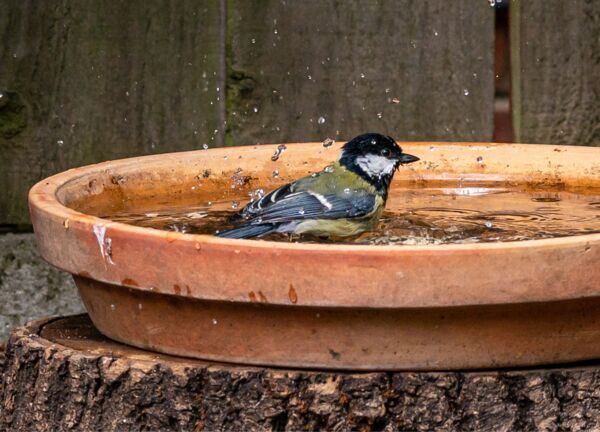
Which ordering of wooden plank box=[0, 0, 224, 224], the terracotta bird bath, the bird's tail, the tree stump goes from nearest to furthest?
the terracotta bird bath
the tree stump
the bird's tail
wooden plank box=[0, 0, 224, 224]

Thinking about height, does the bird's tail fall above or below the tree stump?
→ above

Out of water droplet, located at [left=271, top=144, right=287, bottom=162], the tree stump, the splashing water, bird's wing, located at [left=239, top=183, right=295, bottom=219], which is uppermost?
water droplet, located at [left=271, top=144, right=287, bottom=162]

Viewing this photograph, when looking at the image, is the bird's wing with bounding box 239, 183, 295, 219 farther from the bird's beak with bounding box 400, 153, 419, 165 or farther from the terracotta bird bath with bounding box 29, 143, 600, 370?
the terracotta bird bath with bounding box 29, 143, 600, 370

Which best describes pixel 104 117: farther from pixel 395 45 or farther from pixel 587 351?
pixel 587 351

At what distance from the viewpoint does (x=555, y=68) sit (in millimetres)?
4449

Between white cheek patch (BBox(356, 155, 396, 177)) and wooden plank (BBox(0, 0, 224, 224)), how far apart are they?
886 mm

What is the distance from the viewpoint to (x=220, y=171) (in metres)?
3.60

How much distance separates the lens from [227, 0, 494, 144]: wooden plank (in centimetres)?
433

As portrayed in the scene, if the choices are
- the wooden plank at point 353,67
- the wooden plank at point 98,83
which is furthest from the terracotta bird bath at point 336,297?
the wooden plank at point 353,67

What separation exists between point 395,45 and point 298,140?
500mm

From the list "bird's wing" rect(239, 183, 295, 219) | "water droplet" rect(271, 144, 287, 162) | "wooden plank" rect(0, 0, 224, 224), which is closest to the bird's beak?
"water droplet" rect(271, 144, 287, 162)

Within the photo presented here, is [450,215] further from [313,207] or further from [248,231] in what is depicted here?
[248,231]

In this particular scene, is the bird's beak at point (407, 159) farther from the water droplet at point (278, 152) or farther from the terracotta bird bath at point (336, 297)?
the terracotta bird bath at point (336, 297)

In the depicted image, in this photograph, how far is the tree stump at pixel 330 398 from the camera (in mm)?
2432
